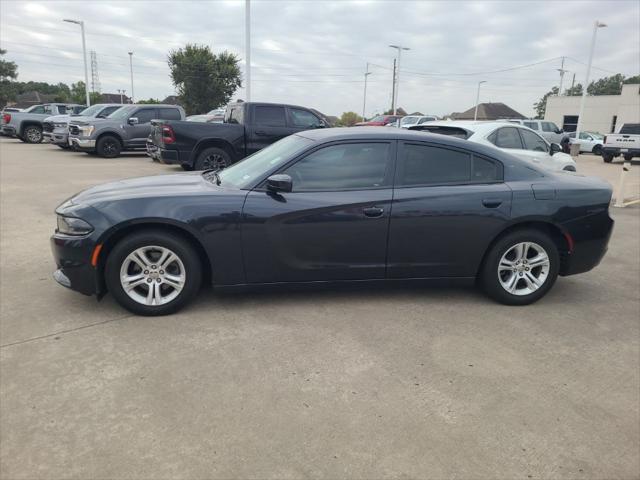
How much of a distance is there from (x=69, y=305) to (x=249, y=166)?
195 cm

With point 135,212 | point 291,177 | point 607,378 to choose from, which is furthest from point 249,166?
point 607,378

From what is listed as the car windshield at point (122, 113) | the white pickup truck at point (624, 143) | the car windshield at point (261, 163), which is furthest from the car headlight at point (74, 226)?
the white pickup truck at point (624, 143)

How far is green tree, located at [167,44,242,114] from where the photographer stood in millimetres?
47219

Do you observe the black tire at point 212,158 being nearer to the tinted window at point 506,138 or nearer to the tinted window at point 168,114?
the tinted window at point 168,114

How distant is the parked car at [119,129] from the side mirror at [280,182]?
13.2 meters

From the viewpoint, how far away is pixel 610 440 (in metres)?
2.64

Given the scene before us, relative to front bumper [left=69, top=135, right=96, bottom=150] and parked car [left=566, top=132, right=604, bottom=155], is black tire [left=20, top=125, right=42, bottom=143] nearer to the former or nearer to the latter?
front bumper [left=69, top=135, right=96, bottom=150]

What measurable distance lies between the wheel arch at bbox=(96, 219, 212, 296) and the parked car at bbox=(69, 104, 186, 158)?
13003 millimetres

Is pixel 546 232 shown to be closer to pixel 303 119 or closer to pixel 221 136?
pixel 221 136

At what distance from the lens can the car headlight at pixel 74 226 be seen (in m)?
3.76

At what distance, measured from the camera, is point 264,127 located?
1152cm

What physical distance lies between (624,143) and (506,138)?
1626 cm

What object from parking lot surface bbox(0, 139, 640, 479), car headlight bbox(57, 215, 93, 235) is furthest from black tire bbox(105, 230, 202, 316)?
car headlight bbox(57, 215, 93, 235)

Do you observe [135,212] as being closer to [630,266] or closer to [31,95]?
[630,266]
